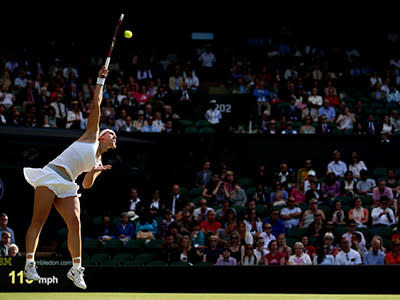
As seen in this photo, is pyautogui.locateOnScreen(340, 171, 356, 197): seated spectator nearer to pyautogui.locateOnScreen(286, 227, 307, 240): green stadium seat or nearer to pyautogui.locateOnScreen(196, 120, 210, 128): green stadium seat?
pyautogui.locateOnScreen(286, 227, 307, 240): green stadium seat

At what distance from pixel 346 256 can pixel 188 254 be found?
2601mm

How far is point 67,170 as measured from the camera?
7820mm

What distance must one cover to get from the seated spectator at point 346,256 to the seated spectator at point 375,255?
0.70ft

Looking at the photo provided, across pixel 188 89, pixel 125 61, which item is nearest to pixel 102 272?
pixel 188 89

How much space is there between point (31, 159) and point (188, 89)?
487cm

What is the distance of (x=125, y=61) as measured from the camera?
20.6 meters

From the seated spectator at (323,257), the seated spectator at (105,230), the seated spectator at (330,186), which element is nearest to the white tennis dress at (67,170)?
the seated spectator at (323,257)

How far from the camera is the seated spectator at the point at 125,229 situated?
13.9 meters

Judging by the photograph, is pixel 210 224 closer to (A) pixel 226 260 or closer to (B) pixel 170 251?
(B) pixel 170 251

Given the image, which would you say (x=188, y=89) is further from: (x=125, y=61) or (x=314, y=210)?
(x=314, y=210)

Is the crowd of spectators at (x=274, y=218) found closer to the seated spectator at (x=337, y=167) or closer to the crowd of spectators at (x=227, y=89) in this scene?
the seated spectator at (x=337, y=167)

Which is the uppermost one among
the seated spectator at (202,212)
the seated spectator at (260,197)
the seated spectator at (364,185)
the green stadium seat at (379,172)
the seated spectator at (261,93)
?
the seated spectator at (261,93)

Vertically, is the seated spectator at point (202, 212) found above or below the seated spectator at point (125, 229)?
above

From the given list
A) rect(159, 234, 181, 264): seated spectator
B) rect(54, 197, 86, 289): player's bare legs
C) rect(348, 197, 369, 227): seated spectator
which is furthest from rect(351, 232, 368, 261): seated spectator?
rect(54, 197, 86, 289): player's bare legs
